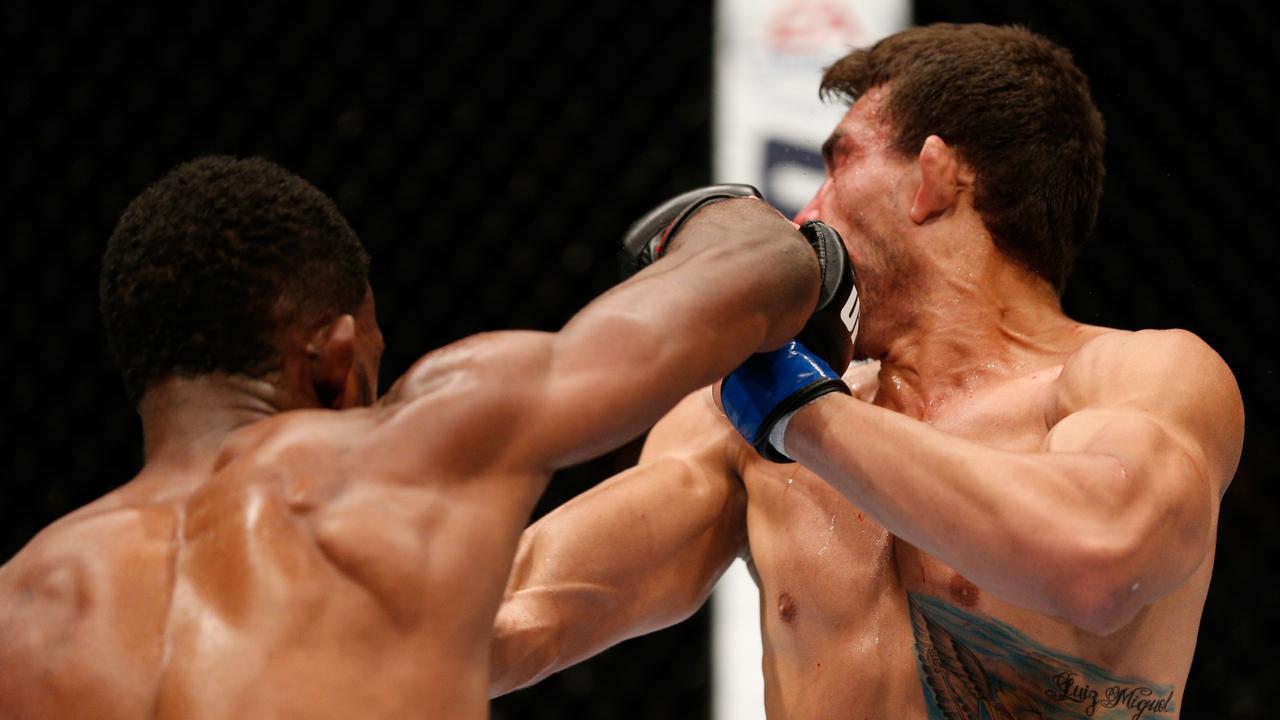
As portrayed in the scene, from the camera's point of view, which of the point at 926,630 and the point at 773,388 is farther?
the point at 926,630

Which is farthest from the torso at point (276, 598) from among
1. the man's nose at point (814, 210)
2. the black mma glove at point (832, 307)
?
the man's nose at point (814, 210)

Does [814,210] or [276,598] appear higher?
[276,598]

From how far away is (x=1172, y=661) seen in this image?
1519mm

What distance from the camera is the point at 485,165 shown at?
3.02m

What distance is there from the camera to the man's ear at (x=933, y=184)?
1873 millimetres

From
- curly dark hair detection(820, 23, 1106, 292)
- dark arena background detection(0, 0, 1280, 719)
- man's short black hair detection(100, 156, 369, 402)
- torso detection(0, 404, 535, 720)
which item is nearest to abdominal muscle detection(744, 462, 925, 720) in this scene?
curly dark hair detection(820, 23, 1106, 292)

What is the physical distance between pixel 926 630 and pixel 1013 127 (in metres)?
0.72

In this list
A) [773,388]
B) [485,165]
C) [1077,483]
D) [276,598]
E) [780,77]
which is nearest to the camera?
[276,598]

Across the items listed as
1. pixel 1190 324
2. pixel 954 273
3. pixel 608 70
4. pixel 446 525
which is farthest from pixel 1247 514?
pixel 446 525

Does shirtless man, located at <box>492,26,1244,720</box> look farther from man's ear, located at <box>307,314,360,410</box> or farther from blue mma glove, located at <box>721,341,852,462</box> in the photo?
man's ear, located at <box>307,314,360,410</box>

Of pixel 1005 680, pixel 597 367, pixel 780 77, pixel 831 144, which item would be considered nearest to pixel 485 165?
pixel 780 77

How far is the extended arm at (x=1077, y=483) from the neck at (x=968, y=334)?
9.8 inches

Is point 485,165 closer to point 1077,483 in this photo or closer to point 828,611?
point 828,611

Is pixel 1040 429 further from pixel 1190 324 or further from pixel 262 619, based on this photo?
pixel 1190 324
